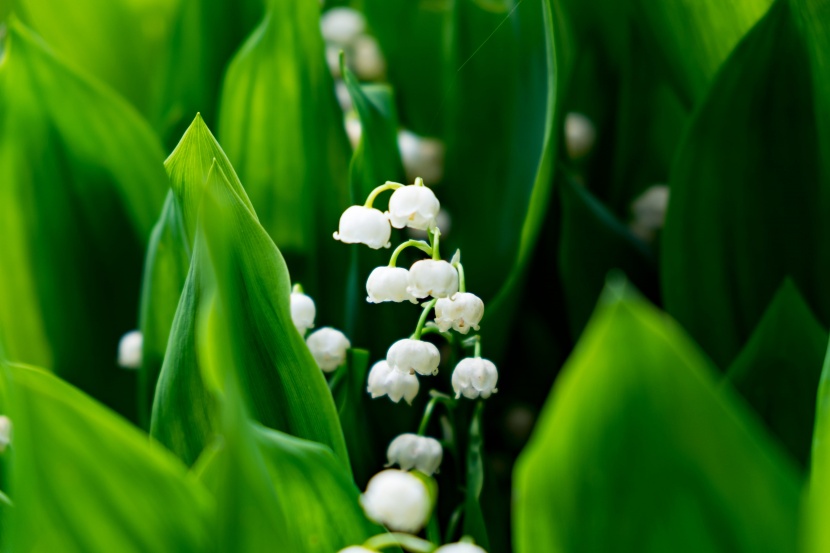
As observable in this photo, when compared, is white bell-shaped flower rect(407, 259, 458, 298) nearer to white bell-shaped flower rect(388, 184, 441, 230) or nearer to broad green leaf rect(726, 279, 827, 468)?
white bell-shaped flower rect(388, 184, 441, 230)

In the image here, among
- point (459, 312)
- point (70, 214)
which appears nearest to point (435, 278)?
point (459, 312)

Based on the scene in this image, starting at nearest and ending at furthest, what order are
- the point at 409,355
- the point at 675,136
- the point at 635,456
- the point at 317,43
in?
the point at 635,456
the point at 409,355
the point at 317,43
the point at 675,136

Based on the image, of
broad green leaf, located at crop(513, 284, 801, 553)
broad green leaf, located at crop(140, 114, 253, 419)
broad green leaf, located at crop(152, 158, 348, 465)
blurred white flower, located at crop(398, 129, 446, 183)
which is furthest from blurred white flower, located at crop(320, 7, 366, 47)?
broad green leaf, located at crop(513, 284, 801, 553)

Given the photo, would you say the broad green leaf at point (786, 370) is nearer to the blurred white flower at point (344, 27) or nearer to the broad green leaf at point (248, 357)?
the broad green leaf at point (248, 357)

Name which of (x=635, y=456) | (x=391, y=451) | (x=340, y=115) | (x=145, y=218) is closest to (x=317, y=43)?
(x=340, y=115)

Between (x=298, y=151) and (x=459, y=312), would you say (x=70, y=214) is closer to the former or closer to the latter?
(x=298, y=151)

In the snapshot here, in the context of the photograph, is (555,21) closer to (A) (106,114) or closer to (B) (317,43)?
(B) (317,43)

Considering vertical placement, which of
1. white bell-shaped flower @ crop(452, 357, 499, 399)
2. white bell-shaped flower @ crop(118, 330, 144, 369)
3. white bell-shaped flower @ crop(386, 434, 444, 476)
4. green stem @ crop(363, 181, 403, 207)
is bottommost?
white bell-shaped flower @ crop(386, 434, 444, 476)
